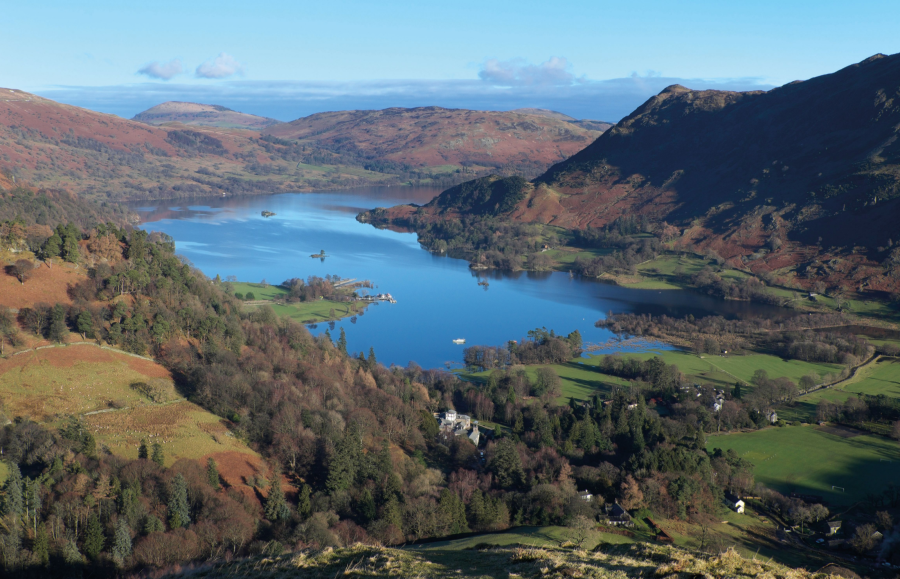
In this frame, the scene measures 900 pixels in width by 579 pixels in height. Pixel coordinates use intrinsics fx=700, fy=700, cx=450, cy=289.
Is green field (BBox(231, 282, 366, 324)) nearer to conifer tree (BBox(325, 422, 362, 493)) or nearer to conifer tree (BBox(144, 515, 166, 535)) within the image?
conifer tree (BBox(325, 422, 362, 493))

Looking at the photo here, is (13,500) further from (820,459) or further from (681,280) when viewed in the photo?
(681,280)

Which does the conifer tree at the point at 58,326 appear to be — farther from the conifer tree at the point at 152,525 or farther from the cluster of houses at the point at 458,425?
the cluster of houses at the point at 458,425

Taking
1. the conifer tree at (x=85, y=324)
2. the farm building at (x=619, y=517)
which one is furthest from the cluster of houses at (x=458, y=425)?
the conifer tree at (x=85, y=324)

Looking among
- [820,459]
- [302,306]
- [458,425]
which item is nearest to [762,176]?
[302,306]

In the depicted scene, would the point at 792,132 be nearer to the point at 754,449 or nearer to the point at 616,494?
the point at 754,449

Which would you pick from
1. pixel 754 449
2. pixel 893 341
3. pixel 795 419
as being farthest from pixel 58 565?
pixel 893 341

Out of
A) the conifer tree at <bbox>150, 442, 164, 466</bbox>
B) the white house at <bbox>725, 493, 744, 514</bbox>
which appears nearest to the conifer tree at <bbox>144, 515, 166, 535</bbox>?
the conifer tree at <bbox>150, 442, 164, 466</bbox>

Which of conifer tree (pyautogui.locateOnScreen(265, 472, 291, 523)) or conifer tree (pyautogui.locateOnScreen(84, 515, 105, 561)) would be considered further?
conifer tree (pyautogui.locateOnScreen(265, 472, 291, 523))
